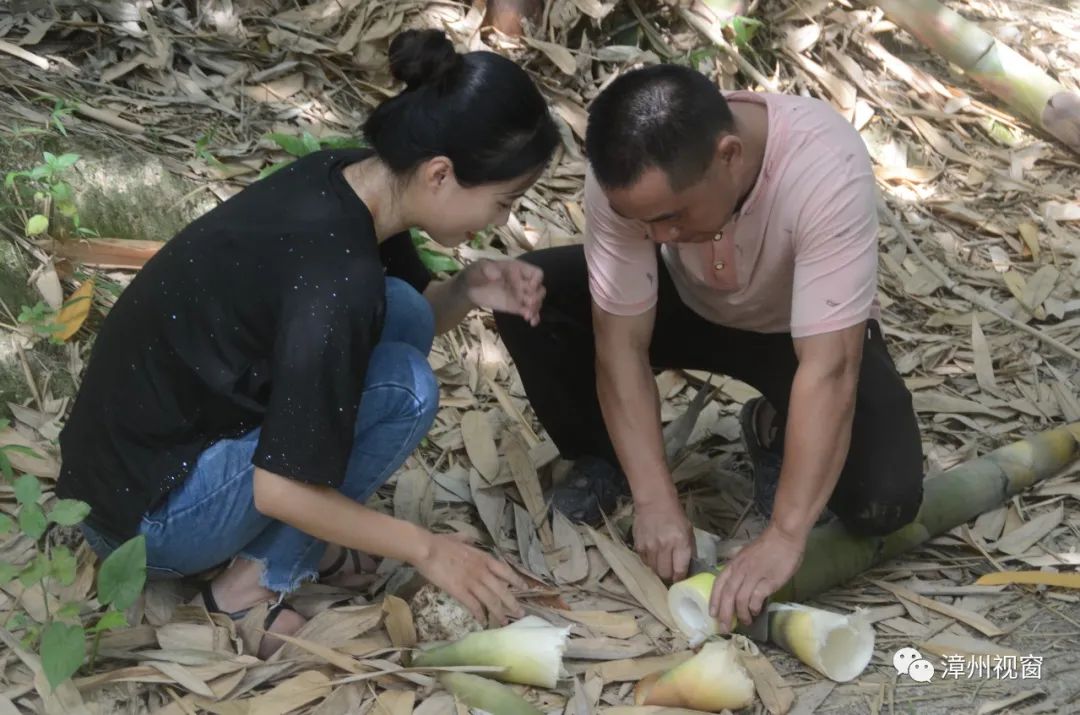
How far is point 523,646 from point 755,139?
101 centimetres

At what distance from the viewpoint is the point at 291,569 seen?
215cm

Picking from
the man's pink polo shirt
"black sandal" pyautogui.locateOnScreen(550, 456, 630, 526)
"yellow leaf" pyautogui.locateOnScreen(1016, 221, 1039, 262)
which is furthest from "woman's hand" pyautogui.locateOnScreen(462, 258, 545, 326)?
"yellow leaf" pyautogui.locateOnScreen(1016, 221, 1039, 262)

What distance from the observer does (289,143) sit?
3221mm

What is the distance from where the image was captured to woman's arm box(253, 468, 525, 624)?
6.00 ft

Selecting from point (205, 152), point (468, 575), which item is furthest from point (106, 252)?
point (468, 575)

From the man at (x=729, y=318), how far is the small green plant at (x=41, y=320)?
104cm

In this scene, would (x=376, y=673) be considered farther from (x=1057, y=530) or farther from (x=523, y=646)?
(x=1057, y=530)

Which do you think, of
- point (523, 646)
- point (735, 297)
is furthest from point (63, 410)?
point (735, 297)

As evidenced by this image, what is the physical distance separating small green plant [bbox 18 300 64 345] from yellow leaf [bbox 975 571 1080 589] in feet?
7.02

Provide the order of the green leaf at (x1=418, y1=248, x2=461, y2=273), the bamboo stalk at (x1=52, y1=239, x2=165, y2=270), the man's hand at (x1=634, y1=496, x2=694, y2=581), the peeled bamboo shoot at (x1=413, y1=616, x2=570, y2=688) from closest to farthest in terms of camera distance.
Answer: the peeled bamboo shoot at (x1=413, y1=616, x2=570, y2=688) → the man's hand at (x1=634, y1=496, x2=694, y2=581) → the bamboo stalk at (x1=52, y1=239, x2=165, y2=270) → the green leaf at (x1=418, y1=248, x2=461, y2=273)

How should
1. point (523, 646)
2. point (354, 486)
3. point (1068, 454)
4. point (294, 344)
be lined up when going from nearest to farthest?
point (294, 344), point (523, 646), point (354, 486), point (1068, 454)

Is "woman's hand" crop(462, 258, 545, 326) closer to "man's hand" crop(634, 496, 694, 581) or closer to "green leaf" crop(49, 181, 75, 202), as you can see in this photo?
"man's hand" crop(634, 496, 694, 581)

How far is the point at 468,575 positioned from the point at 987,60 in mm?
3552

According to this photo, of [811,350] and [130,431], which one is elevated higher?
[811,350]
